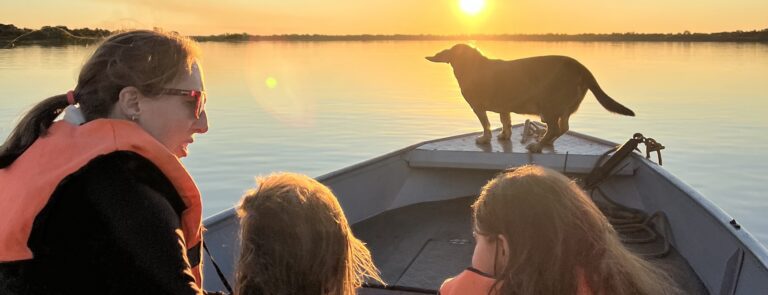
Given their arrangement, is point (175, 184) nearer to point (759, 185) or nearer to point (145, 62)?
point (145, 62)

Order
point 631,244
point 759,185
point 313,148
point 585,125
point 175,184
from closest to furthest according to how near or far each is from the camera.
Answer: point 175,184, point 631,244, point 759,185, point 313,148, point 585,125

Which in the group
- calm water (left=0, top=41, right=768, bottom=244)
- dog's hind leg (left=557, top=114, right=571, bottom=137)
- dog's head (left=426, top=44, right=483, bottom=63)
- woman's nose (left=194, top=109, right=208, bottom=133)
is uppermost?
dog's head (left=426, top=44, right=483, bottom=63)

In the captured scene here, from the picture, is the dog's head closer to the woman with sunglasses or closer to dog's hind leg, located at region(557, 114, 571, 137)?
dog's hind leg, located at region(557, 114, 571, 137)

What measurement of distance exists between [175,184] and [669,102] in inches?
833

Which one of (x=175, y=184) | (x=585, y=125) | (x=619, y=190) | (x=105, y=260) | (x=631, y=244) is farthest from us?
(x=585, y=125)

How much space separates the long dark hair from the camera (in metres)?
1.66

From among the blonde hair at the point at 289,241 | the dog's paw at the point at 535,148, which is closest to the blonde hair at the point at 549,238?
the blonde hair at the point at 289,241

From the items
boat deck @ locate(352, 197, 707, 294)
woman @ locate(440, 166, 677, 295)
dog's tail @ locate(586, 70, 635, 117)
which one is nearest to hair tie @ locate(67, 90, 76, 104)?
woman @ locate(440, 166, 677, 295)

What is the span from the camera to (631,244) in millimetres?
4562

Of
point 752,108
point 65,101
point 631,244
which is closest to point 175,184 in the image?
point 65,101

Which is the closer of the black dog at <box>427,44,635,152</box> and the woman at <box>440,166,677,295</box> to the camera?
the woman at <box>440,166,677,295</box>

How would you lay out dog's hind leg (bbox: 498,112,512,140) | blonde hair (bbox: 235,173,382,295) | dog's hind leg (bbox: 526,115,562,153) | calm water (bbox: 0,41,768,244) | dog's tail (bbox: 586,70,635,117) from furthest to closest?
1. calm water (bbox: 0,41,768,244)
2. dog's hind leg (bbox: 498,112,512,140)
3. dog's hind leg (bbox: 526,115,562,153)
4. dog's tail (bbox: 586,70,635,117)
5. blonde hair (bbox: 235,173,382,295)

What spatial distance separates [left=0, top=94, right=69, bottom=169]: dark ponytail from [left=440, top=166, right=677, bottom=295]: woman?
1105mm

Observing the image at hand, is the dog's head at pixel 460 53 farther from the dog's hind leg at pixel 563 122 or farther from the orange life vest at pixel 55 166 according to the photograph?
the orange life vest at pixel 55 166
